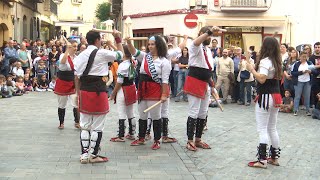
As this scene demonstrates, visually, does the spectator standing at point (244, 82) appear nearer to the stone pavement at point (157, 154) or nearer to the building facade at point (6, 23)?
the stone pavement at point (157, 154)

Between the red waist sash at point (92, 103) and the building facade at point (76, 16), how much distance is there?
49.0 meters

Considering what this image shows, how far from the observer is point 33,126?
10672mm

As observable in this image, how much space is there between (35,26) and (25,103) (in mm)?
21889

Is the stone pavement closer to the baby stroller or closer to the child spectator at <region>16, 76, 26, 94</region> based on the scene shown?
the child spectator at <region>16, 76, 26, 94</region>

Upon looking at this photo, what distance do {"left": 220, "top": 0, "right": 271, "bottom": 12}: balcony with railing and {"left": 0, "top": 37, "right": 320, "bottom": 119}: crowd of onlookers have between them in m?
5.66

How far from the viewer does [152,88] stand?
27.1 ft

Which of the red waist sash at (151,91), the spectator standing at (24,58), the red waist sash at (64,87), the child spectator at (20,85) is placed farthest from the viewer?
the spectator standing at (24,58)

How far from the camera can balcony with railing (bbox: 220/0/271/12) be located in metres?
22.9

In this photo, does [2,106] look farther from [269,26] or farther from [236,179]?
[269,26]

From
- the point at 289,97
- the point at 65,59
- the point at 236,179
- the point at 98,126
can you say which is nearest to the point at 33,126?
the point at 65,59

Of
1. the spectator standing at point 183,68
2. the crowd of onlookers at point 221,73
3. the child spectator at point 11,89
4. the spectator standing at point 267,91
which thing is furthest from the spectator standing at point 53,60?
the spectator standing at point 267,91

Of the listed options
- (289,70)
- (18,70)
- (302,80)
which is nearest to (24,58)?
(18,70)

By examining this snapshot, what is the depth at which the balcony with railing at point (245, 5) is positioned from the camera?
22.9 meters

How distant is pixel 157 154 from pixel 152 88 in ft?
3.64
